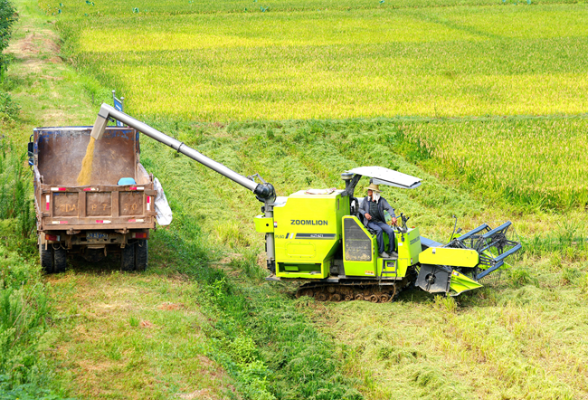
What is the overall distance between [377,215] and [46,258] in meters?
5.93

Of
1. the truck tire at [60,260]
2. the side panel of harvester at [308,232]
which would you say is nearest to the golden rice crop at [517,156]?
the side panel of harvester at [308,232]

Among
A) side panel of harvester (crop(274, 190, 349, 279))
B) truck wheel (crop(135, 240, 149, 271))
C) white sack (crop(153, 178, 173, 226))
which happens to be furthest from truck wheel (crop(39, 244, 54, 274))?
side panel of harvester (crop(274, 190, 349, 279))

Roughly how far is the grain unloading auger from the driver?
114 millimetres

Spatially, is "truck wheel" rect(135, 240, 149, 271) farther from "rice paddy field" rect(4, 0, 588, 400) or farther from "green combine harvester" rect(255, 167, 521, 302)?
"green combine harvester" rect(255, 167, 521, 302)

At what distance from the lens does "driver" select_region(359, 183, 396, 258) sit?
459 inches

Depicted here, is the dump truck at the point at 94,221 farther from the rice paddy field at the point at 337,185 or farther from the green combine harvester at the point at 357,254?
the green combine harvester at the point at 357,254

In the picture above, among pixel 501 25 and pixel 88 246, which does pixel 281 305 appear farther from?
pixel 501 25

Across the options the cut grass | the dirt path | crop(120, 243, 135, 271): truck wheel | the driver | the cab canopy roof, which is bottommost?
the cut grass

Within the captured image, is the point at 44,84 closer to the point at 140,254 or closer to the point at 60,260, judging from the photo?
the point at 60,260

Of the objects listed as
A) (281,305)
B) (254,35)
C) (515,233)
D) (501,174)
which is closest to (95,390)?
(281,305)

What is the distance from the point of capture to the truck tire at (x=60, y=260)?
1168 cm

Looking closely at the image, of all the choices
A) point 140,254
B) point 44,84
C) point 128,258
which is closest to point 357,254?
point 140,254

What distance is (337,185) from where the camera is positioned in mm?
19125

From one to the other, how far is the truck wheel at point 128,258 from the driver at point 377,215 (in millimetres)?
4257
